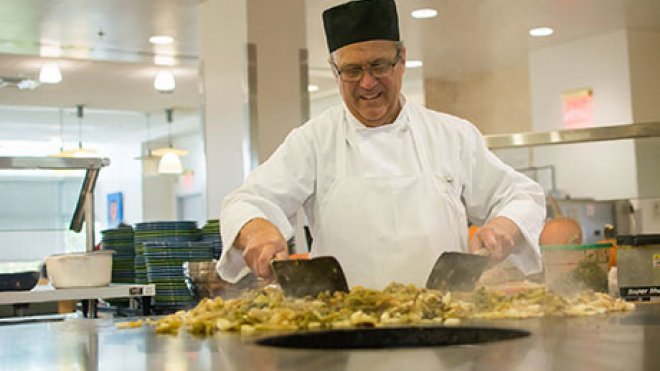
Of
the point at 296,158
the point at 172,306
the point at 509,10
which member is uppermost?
the point at 509,10

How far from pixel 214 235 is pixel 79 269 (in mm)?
574

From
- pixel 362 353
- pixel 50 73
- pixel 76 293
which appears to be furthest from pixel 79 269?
pixel 50 73

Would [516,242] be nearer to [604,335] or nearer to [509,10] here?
[604,335]

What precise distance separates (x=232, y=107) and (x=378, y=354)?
517cm

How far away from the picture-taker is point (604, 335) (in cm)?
148

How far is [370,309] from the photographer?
1811 millimetres

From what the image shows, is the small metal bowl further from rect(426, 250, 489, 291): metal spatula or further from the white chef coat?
rect(426, 250, 489, 291): metal spatula

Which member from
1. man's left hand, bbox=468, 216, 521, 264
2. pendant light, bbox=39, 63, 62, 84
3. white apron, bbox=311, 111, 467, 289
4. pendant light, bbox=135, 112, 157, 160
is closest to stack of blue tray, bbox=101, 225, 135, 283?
white apron, bbox=311, 111, 467, 289

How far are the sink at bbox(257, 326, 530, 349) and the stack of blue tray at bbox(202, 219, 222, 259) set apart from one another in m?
2.48

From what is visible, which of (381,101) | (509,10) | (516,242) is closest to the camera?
(516,242)

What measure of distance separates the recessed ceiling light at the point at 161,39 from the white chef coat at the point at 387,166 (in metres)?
5.65

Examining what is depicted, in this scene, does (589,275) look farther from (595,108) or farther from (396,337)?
(595,108)

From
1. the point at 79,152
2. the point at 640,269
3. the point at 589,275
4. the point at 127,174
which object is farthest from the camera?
the point at 127,174

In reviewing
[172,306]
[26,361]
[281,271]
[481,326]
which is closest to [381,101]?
[281,271]
